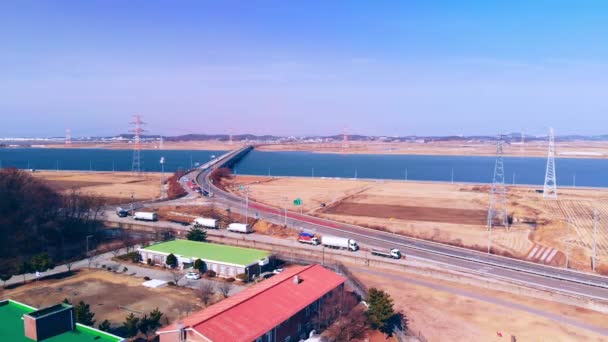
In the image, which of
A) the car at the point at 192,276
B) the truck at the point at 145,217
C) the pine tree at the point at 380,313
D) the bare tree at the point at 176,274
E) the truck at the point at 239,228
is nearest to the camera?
the pine tree at the point at 380,313

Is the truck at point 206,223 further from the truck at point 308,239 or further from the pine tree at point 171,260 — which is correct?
the pine tree at point 171,260

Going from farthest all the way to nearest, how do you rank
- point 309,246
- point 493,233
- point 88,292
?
point 493,233 < point 309,246 < point 88,292

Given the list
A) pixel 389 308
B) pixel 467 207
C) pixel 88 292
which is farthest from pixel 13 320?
pixel 467 207

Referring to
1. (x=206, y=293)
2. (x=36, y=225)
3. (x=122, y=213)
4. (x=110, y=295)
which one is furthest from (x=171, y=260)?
(x=122, y=213)

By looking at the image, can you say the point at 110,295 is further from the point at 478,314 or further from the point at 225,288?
the point at 478,314

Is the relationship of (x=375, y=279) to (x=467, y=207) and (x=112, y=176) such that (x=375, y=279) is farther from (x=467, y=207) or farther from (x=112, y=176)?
(x=112, y=176)

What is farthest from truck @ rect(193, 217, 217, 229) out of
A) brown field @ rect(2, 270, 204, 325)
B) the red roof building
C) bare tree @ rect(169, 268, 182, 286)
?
the red roof building

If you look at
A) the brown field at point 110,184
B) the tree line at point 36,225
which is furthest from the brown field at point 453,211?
the tree line at point 36,225
